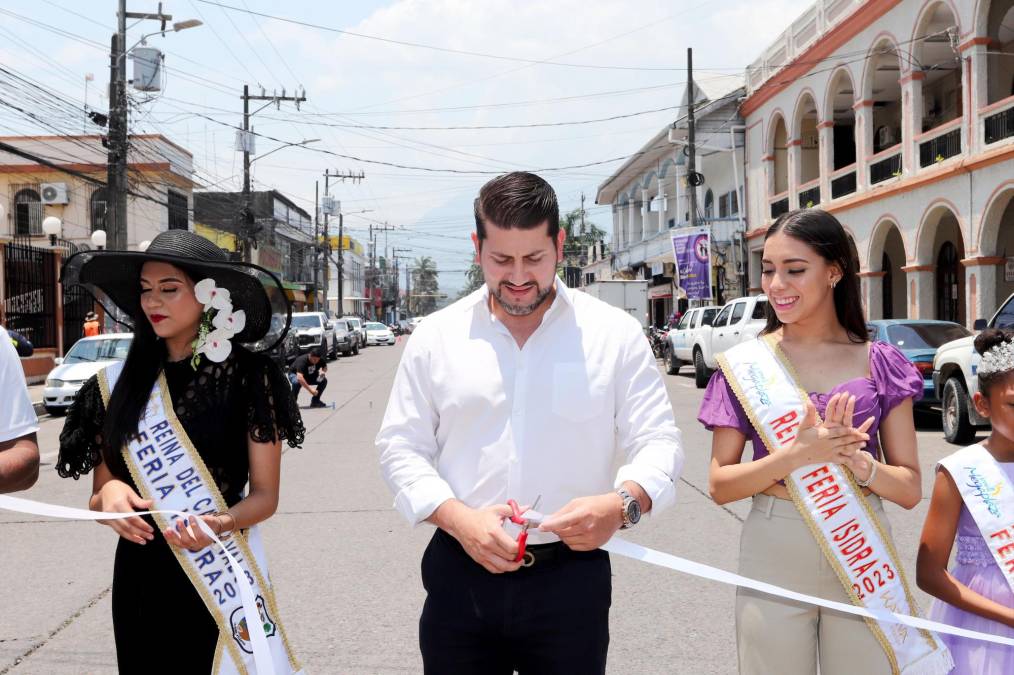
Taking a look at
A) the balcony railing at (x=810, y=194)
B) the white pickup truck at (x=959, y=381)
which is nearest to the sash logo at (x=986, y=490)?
the white pickup truck at (x=959, y=381)

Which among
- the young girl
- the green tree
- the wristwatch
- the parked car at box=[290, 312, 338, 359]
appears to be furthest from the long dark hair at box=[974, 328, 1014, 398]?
the green tree

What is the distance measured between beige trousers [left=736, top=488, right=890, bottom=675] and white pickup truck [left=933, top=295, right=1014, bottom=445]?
860 cm

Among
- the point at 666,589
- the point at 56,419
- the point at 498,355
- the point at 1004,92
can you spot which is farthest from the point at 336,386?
the point at 498,355

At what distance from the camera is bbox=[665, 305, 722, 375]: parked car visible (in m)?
22.4

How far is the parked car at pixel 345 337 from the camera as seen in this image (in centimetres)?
3878

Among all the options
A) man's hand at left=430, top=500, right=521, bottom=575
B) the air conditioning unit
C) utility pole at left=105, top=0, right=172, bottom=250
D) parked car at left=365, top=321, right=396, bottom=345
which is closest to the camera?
man's hand at left=430, top=500, right=521, bottom=575

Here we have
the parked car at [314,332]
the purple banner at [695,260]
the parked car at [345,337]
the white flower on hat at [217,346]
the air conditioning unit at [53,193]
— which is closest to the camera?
the white flower on hat at [217,346]

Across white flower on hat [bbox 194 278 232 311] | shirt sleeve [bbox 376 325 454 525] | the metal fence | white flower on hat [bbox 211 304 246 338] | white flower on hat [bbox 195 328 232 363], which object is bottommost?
shirt sleeve [bbox 376 325 454 525]

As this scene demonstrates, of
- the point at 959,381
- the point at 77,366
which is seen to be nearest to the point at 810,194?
the point at 959,381

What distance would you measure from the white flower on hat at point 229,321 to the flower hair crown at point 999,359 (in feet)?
7.27

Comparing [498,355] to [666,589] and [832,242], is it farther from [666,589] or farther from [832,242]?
[666,589]

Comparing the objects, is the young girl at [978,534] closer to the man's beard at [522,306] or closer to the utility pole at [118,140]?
the man's beard at [522,306]

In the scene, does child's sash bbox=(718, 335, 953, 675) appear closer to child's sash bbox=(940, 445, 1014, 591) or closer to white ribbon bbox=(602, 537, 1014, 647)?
white ribbon bbox=(602, 537, 1014, 647)

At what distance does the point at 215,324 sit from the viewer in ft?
9.29
